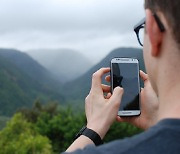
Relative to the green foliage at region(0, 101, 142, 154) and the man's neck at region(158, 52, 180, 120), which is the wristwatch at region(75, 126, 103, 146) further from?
the green foliage at region(0, 101, 142, 154)

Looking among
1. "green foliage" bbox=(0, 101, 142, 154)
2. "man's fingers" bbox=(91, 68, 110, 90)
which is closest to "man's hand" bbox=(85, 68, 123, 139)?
"man's fingers" bbox=(91, 68, 110, 90)

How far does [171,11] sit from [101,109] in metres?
0.50

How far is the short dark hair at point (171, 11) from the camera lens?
1.04m

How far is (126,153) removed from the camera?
1013 mm

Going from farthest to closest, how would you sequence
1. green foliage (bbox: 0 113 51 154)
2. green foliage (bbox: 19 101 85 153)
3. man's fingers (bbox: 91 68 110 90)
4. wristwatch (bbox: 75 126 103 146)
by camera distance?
1. green foliage (bbox: 19 101 85 153)
2. green foliage (bbox: 0 113 51 154)
3. man's fingers (bbox: 91 68 110 90)
4. wristwatch (bbox: 75 126 103 146)

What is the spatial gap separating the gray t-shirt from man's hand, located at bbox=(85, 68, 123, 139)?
41 centimetres

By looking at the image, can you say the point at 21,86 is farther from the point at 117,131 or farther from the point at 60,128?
Answer: the point at 117,131

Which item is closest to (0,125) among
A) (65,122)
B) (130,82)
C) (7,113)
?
(7,113)

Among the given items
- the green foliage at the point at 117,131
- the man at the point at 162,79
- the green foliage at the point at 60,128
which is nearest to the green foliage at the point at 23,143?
the green foliage at the point at 60,128

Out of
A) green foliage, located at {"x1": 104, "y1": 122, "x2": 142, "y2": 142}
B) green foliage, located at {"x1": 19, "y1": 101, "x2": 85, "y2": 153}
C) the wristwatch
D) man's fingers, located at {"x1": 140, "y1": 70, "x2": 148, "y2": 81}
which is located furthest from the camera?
green foliage, located at {"x1": 19, "y1": 101, "x2": 85, "y2": 153}

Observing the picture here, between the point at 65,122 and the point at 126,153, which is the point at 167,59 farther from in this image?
the point at 65,122

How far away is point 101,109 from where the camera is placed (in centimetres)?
145

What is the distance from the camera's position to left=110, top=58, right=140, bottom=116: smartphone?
5.56 ft

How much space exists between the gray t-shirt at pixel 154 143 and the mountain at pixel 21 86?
9093cm
